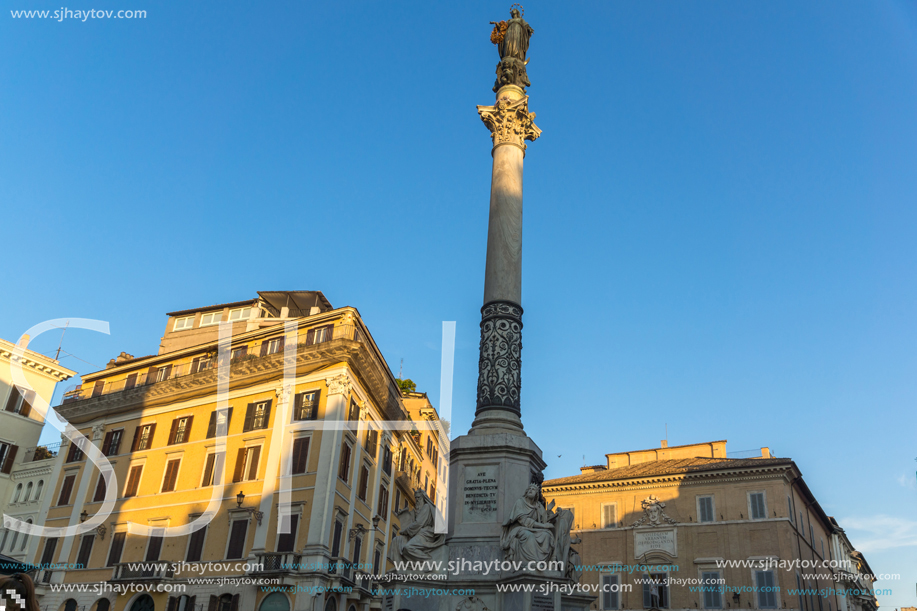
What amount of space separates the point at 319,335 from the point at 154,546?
13150 mm

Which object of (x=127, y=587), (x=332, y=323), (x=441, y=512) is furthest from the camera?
(x=332, y=323)

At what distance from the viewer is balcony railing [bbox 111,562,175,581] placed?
111 ft

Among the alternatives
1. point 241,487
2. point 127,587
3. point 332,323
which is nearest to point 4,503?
point 127,587

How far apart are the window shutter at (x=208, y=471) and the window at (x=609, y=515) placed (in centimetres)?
2565

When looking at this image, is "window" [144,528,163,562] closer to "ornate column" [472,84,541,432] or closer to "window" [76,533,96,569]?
"window" [76,533,96,569]

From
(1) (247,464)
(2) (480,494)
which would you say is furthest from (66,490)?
(2) (480,494)

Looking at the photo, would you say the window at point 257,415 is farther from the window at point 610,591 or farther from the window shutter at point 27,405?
the window at point 610,591

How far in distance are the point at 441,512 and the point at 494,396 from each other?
2.83 metres

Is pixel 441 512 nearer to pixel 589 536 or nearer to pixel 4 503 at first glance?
pixel 589 536

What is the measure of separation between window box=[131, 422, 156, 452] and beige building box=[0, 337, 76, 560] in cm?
630

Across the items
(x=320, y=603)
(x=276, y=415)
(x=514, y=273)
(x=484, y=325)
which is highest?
(x=276, y=415)

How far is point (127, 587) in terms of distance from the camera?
1359 inches

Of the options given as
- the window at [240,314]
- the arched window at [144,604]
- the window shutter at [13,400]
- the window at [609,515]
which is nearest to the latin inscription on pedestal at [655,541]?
the window at [609,515]

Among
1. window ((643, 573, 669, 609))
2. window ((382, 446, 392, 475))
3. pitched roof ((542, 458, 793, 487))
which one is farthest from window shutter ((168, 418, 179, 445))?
window ((643, 573, 669, 609))
